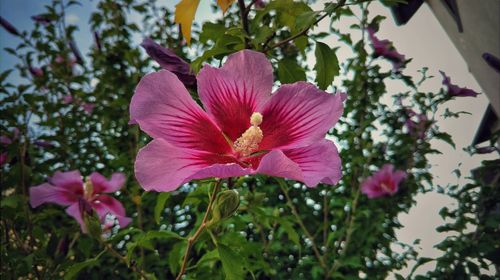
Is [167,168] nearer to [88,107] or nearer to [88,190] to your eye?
[88,190]

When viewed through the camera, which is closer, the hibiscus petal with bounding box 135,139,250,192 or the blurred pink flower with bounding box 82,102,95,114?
the hibiscus petal with bounding box 135,139,250,192

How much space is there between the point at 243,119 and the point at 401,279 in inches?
47.8

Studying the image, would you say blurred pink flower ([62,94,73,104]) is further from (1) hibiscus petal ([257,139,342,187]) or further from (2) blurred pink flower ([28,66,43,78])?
(1) hibiscus petal ([257,139,342,187])

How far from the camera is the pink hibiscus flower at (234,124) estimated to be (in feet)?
1.33

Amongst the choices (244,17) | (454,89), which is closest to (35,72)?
(244,17)

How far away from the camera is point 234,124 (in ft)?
1.72

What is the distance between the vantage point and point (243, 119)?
0.53m

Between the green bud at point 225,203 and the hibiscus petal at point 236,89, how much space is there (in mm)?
78

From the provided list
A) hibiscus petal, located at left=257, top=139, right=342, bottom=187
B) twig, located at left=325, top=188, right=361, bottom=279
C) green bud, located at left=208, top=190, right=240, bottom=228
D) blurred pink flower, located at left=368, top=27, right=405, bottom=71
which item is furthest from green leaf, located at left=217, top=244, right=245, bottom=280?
blurred pink flower, located at left=368, top=27, right=405, bottom=71

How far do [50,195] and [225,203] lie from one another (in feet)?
2.51

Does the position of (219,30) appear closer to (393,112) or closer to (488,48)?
(393,112)

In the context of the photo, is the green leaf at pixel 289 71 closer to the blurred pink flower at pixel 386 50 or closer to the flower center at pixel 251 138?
the flower center at pixel 251 138

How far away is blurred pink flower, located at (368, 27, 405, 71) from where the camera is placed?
5.86ft

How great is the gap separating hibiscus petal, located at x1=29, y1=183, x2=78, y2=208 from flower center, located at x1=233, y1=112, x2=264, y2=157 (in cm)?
76
